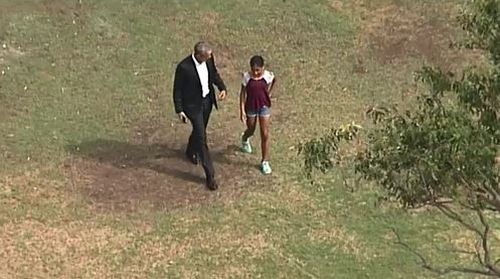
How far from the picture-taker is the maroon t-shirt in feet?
38.4

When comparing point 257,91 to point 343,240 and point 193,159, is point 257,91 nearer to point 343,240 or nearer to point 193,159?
point 193,159

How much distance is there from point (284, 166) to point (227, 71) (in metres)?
2.63

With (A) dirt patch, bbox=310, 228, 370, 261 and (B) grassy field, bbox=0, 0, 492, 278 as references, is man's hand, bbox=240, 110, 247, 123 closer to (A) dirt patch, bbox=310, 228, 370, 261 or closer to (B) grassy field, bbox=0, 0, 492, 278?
(B) grassy field, bbox=0, 0, 492, 278

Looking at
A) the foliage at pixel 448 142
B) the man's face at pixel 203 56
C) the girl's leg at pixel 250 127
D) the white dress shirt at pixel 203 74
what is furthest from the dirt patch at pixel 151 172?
Result: the foliage at pixel 448 142

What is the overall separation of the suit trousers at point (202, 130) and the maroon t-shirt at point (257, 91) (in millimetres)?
422

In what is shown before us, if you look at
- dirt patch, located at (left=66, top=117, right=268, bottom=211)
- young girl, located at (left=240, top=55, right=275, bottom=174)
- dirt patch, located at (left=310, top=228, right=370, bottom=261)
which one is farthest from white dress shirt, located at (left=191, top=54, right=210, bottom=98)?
dirt patch, located at (left=310, top=228, right=370, bottom=261)

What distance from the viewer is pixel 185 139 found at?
12.9 metres

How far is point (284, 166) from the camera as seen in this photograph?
12.3 m

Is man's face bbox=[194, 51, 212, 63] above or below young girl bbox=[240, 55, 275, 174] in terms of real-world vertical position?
above

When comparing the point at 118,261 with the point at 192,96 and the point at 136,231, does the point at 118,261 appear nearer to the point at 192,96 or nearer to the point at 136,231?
the point at 136,231

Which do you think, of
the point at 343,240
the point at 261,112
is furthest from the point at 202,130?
the point at 343,240

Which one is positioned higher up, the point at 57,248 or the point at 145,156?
the point at 145,156

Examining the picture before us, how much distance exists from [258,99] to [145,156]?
158 cm

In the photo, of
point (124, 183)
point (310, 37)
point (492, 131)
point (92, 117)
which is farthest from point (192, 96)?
point (492, 131)
